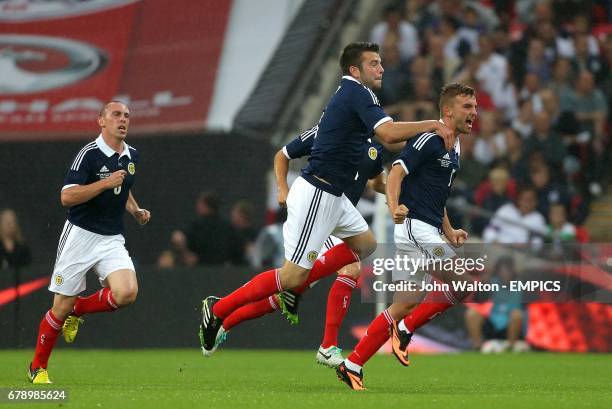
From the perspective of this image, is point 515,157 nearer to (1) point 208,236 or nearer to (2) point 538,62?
(2) point 538,62

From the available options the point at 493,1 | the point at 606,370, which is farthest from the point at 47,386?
the point at 493,1

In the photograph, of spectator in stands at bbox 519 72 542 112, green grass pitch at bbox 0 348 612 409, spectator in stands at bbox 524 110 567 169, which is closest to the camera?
green grass pitch at bbox 0 348 612 409

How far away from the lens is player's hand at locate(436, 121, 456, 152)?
30.8 ft

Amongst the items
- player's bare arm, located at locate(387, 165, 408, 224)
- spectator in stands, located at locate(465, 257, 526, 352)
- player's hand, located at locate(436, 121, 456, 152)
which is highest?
player's hand, located at locate(436, 121, 456, 152)

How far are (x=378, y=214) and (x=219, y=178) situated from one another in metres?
2.69

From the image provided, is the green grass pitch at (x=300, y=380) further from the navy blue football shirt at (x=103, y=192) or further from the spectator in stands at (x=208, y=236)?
the spectator in stands at (x=208, y=236)

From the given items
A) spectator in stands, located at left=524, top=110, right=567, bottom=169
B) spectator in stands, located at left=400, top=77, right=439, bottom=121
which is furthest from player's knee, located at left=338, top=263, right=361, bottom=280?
spectator in stands, located at left=524, top=110, right=567, bottom=169

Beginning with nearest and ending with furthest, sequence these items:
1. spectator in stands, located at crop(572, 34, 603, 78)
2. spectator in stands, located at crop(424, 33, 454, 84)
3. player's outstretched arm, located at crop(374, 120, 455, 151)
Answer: player's outstretched arm, located at crop(374, 120, 455, 151)
spectator in stands, located at crop(424, 33, 454, 84)
spectator in stands, located at crop(572, 34, 603, 78)

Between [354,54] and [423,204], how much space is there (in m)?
1.31

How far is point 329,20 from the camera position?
18641mm

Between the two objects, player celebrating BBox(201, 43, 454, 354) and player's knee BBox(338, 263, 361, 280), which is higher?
player celebrating BBox(201, 43, 454, 354)

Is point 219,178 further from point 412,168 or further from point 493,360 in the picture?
point 412,168

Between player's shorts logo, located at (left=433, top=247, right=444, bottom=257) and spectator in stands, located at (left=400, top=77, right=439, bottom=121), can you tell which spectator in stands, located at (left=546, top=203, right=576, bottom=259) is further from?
player's shorts logo, located at (left=433, top=247, right=444, bottom=257)

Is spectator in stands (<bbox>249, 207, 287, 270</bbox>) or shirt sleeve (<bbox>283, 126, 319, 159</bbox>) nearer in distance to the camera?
shirt sleeve (<bbox>283, 126, 319, 159</bbox>)
